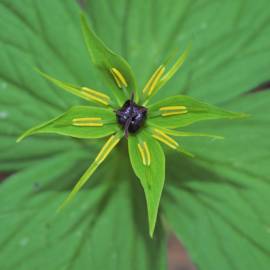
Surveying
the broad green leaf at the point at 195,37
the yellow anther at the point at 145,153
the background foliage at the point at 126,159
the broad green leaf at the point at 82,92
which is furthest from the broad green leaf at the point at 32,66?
the yellow anther at the point at 145,153

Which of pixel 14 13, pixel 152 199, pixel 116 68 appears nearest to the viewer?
pixel 152 199

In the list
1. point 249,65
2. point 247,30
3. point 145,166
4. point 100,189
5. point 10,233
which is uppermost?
point 247,30

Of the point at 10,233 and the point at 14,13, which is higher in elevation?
the point at 14,13

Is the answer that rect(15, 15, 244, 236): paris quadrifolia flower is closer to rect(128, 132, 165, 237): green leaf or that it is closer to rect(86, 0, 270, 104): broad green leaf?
rect(128, 132, 165, 237): green leaf

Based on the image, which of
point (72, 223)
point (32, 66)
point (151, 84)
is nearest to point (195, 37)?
point (151, 84)

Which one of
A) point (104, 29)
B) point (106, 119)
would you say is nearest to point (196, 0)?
point (104, 29)

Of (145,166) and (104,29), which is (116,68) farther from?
(104,29)
